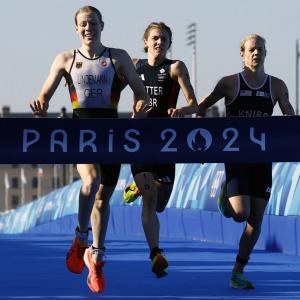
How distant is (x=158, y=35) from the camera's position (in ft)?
42.0

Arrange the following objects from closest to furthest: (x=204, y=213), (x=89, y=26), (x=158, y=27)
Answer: (x=89, y=26)
(x=158, y=27)
(x=204, y=213)

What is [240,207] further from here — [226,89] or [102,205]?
[102,205]

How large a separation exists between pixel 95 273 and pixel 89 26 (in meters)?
1.94

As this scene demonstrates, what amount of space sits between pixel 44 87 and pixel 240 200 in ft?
6.06

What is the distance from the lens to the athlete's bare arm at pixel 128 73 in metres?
11.9

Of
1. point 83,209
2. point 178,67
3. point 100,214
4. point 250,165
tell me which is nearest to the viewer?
point 83,209

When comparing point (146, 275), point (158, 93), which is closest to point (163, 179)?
point (158, 93)

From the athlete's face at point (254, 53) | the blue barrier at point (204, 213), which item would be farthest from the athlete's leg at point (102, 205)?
the blue barrier at point (204, 213)

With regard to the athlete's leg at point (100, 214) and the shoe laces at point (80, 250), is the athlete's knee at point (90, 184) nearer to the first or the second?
the athlete's leg at point (100, 214)

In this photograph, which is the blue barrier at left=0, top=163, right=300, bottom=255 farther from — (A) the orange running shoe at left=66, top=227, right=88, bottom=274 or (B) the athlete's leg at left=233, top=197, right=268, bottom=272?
(A) the orange running shoe at left=66, top=227, right=88, bottom=274

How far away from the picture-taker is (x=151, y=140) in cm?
1159

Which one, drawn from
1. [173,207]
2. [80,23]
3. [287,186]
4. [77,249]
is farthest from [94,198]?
[173,207]

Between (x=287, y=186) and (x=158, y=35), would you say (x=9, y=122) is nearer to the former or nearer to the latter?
(x=158, y=35)

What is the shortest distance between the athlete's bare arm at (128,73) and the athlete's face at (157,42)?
2.92ft
